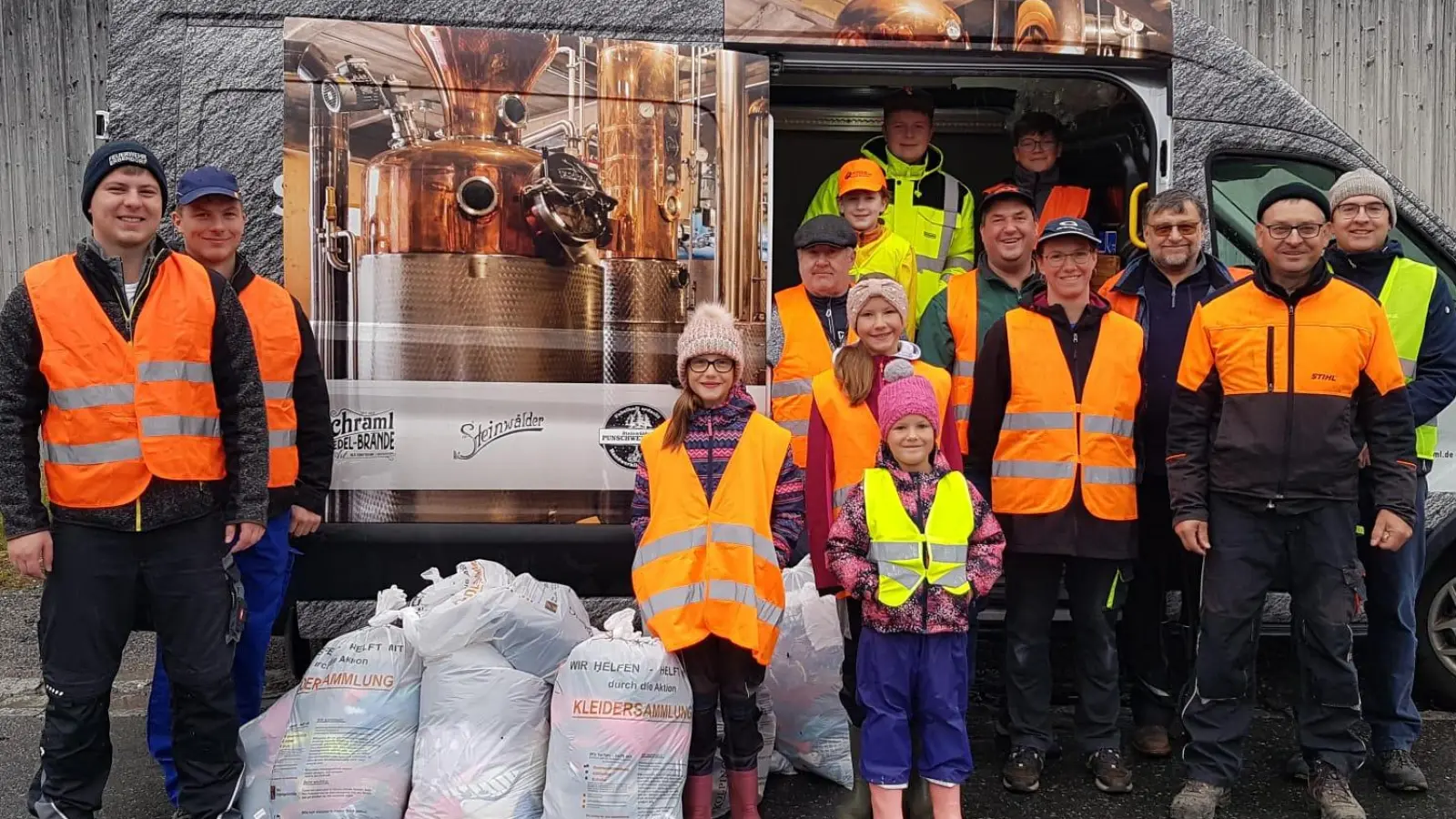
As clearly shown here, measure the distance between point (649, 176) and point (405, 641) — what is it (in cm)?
159

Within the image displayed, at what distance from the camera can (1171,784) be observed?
363 centimetres

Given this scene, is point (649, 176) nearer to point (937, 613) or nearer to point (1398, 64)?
point (937, 613)

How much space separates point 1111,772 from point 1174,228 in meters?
1.64

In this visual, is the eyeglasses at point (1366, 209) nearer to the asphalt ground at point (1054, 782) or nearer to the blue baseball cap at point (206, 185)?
the asphalt ground at point (1054, 782)

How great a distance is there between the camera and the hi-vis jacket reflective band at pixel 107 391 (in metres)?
2.89

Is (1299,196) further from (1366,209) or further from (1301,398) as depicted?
(1301,398)

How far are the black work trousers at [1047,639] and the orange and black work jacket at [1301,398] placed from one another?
362 millimetres

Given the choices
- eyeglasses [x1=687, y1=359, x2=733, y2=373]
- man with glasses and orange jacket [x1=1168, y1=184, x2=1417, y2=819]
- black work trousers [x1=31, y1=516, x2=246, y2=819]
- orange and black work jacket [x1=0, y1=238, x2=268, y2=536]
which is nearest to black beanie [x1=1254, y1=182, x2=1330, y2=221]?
man with glasses and orange jacket [x1=1168, y1=184, x2=1417, y2=819]

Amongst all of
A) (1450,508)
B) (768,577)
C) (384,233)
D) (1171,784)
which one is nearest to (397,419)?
(384,233)

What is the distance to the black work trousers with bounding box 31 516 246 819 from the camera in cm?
293

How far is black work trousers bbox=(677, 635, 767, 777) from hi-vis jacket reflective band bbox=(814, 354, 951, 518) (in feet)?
1.62

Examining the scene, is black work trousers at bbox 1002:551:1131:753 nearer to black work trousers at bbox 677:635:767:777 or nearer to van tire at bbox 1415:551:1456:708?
black work trousers at bbox 677:635:767:777

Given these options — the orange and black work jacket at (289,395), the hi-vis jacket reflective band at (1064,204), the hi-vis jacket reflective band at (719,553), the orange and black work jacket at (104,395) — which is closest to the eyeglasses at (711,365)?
the hi-vis jacket reflective band at (719,553)

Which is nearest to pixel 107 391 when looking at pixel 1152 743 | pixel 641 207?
pixel 641 207
